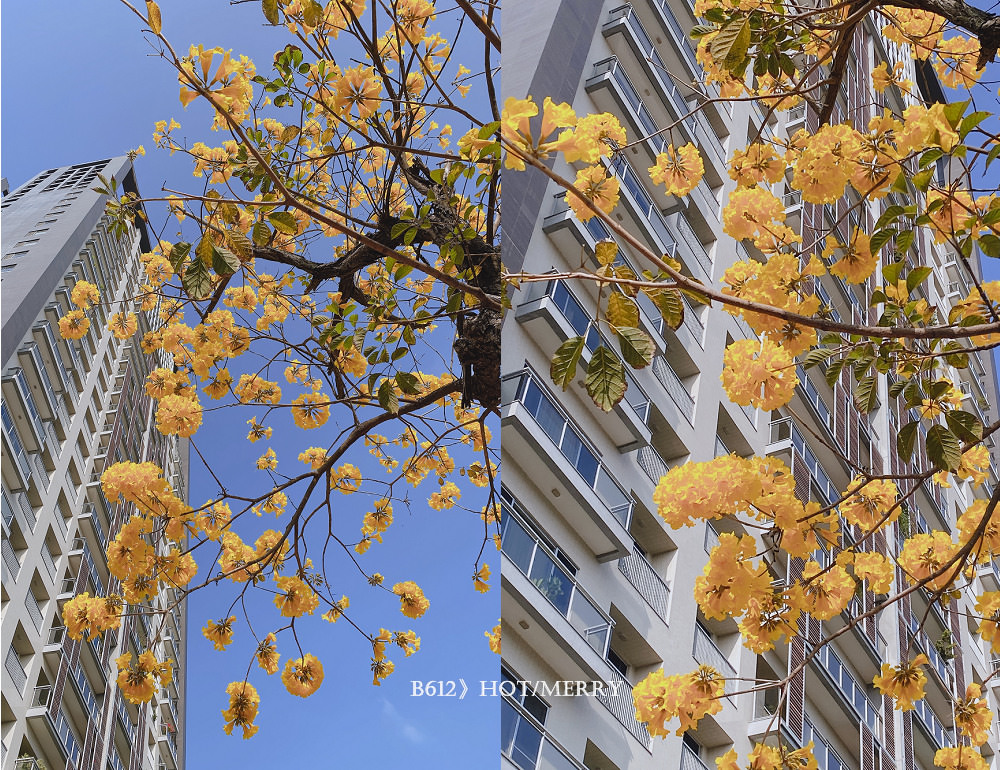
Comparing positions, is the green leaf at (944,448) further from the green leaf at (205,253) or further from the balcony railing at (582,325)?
the balcony railing at (582,325)

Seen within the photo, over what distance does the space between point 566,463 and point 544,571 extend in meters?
1.00

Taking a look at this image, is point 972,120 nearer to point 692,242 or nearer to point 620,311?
point 620,311

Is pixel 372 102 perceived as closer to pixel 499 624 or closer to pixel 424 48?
pixel 424 48

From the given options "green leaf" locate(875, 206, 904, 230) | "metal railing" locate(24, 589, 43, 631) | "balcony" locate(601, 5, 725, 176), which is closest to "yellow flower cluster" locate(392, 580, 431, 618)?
"green leaf" locate(875, 206, 904, 230)

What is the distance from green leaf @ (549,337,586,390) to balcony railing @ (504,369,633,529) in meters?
0.63

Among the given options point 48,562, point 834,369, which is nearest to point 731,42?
point 834,369

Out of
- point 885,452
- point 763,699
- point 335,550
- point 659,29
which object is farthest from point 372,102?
point 885,452

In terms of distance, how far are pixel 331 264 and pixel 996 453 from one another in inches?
544

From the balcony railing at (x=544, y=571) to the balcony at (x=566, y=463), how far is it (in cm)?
13

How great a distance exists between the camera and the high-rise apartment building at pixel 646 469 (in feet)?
4.96

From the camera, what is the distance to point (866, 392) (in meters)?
1.38

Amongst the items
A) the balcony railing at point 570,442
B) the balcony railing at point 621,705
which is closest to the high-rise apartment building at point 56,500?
the balcony railing at point 570,442

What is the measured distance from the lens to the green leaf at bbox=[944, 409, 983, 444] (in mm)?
1185

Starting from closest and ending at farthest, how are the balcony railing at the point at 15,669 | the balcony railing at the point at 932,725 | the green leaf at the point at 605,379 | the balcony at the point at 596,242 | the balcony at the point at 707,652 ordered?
the green leaf at the point at 605,379 → the balcony at the point at 596,242 → the balcony at the point at 707,652 → the balcony railing at the point at 932,725 → the balcony railing at the point at 15,669
